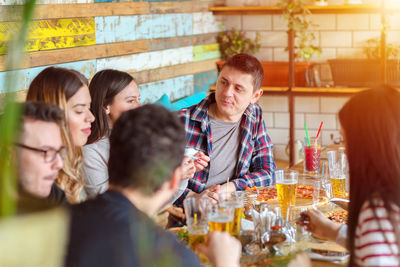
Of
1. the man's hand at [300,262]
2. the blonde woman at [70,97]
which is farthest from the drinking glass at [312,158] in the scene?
the man's hand at [300,262]

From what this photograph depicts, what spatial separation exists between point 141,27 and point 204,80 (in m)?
1.22

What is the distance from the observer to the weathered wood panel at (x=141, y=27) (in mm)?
3592

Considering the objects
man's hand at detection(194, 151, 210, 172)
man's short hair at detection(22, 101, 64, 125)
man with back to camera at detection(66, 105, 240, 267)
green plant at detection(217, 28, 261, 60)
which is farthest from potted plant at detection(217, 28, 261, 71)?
man with back to camera at detection(66, 105, 240, 267)

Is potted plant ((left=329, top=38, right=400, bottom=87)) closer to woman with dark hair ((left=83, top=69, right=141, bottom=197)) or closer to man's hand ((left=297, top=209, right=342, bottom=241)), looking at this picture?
woman with dark hair ((left=83, top=69, right=141, bottom=197))

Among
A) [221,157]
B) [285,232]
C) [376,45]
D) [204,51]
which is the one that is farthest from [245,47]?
[285,232]

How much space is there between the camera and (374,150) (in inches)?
49.7

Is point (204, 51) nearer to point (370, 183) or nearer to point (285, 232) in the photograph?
point (285, 232)

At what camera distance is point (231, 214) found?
161cm

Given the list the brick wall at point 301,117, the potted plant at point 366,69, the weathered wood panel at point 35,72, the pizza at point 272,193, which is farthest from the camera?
the brick wall at point 301,117

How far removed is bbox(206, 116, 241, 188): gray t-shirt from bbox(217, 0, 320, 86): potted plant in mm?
2281

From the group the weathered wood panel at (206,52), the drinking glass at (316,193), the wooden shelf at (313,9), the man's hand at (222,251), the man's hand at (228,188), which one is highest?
the wooden shelf at (313,9)

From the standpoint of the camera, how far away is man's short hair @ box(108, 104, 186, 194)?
1.15m

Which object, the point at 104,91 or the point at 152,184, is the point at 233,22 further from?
the point at 152,184

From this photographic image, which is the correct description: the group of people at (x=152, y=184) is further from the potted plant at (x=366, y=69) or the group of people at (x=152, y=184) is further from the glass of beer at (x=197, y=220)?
the potted plant at (x=366, y=69)
